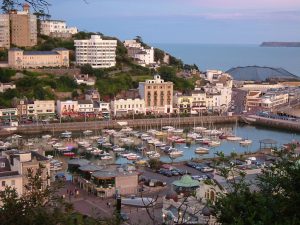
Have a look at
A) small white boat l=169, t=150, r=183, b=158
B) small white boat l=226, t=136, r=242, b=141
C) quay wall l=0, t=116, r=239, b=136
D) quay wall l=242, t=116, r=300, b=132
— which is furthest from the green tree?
small white boat l=169, t=150, r=183, b=158

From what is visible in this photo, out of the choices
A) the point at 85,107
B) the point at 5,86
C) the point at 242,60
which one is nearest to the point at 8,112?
the point at 5,86

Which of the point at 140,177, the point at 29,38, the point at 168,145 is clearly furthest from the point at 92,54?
the point at 140,177

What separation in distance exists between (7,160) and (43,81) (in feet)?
45.7

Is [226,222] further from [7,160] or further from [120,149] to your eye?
[120,149]

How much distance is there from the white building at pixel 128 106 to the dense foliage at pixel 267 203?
18.6 metres

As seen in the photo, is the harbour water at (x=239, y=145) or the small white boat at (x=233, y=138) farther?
the small white boat at (x=233, y=138)

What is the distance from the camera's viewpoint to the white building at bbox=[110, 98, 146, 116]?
22.4 meters

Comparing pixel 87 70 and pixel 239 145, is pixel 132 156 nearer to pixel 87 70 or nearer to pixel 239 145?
pixel 239 145

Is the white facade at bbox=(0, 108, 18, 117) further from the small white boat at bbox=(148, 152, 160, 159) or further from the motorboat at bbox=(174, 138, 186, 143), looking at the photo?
the small white boat at bbox=(148, 152, 160, 159)

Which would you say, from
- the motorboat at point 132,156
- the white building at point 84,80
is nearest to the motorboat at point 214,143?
the motorboat at point 132,156

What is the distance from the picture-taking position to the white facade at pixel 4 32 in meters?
26.1

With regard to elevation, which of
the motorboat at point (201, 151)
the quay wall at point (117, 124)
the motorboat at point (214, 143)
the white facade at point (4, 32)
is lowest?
the motorboat at point (201, 151)

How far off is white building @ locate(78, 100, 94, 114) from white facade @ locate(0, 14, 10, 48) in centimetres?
732

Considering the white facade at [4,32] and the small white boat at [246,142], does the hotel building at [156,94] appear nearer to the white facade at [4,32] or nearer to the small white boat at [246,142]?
the small white boat at [246,142]
